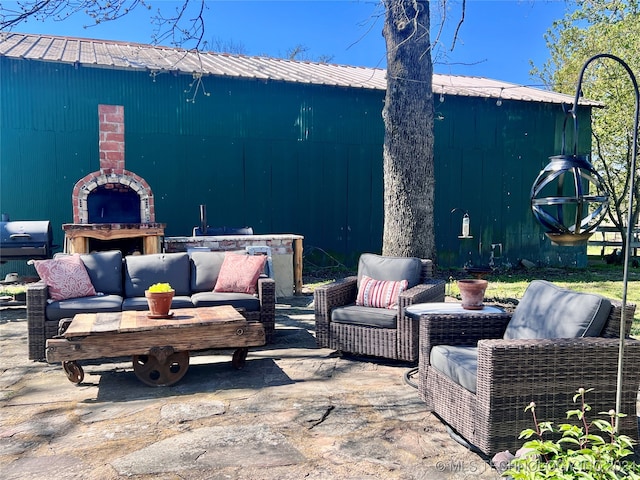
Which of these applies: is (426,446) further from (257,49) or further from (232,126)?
(257,49)

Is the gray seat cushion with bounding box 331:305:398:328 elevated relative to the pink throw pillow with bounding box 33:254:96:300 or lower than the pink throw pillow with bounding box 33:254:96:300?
lower

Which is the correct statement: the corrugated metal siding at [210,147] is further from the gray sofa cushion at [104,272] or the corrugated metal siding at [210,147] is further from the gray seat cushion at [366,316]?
the gray seat cushion at [366,316]

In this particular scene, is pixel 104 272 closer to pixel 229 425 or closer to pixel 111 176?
pixel 229 425

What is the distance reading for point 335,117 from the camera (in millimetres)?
9633

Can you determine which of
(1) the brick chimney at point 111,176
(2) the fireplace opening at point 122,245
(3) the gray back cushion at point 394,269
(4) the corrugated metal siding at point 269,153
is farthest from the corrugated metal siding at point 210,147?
(3) the gray back cushion at point 394,269

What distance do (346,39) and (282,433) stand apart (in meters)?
4.29

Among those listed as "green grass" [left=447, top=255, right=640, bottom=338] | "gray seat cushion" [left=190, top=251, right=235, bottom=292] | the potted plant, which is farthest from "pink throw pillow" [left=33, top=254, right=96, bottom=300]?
"green grass" [left=447, top=255, right=640, bottom=338]

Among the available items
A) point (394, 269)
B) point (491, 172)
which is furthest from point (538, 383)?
point (491, 172)

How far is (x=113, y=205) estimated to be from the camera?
821cm

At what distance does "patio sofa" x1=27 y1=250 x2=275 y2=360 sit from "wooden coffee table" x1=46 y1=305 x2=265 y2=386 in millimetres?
484

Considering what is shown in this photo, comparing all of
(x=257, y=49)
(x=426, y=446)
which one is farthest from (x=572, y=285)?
(x=257, y=49)

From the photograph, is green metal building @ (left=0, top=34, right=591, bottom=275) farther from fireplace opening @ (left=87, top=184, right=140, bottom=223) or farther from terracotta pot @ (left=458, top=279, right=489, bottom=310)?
terracotta pot @ (left=458, top=279, right=489, bottom=310)

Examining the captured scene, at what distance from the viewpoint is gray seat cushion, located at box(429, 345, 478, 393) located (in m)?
2.59

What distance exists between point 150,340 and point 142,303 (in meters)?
A: 1.05
